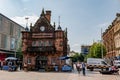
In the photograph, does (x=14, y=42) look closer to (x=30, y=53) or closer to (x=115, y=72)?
(x=30, y=53)

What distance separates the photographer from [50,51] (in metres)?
49.8

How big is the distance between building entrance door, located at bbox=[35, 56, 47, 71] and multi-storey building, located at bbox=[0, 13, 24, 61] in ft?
74.1

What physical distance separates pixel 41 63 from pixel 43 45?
3.77m

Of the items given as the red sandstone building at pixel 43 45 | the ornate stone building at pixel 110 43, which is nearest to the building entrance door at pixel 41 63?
the red sandstone building at pixel 43 45

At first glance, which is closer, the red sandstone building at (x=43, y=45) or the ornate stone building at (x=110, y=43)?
the red sandstone building at (x=43, y=45)

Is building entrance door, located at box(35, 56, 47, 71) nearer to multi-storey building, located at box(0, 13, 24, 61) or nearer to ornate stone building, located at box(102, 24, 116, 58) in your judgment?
multi-storey building, located at box(0, 13, 24, 61)

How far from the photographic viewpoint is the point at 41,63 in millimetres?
51188

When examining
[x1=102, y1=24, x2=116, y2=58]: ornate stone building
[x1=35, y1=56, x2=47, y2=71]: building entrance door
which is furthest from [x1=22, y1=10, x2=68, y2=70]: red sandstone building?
[x1=102, y1=24, x2=116, y2=58]: ornate stone building

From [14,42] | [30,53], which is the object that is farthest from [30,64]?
[14,42]

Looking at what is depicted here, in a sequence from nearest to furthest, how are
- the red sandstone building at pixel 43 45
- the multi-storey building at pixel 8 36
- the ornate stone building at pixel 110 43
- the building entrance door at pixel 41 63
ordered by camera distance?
1. the red sandstone building at pixel 43 45
2. the building entrance door at pixel 41 63
3. the multi-storey building at pixel 8 36
4. the ornate stone building at pixel 110 43

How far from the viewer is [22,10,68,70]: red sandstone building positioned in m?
49.7

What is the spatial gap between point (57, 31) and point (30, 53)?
23.7 ft

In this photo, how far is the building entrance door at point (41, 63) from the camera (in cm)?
5081

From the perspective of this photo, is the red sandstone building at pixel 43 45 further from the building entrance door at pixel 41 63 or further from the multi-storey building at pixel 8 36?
the multi-storey building at pixel 8 36
